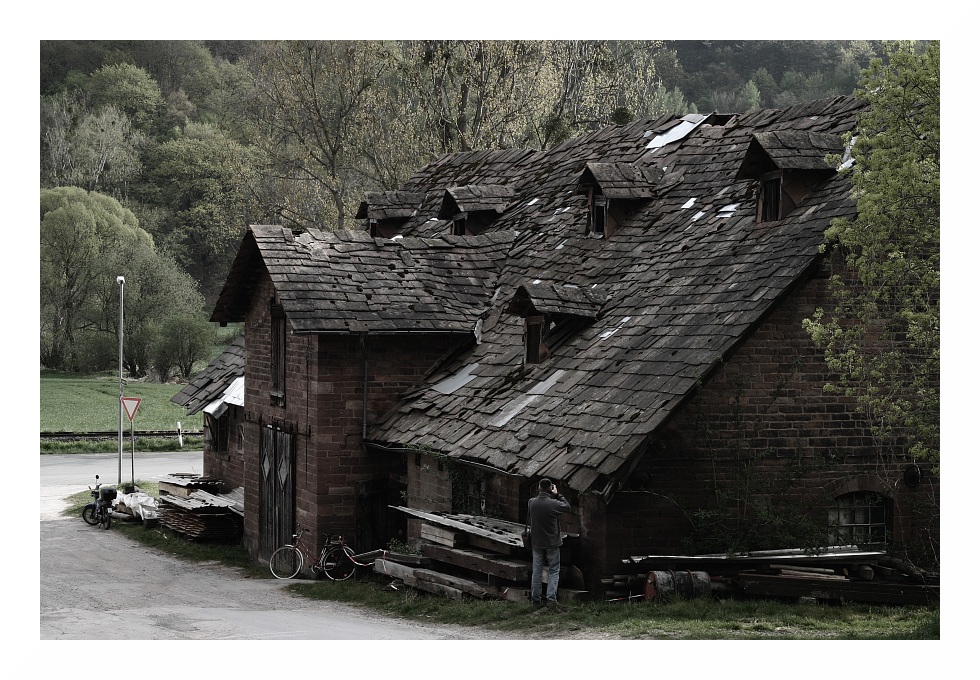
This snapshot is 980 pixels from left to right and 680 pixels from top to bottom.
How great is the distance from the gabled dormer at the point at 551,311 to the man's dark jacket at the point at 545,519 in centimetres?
433

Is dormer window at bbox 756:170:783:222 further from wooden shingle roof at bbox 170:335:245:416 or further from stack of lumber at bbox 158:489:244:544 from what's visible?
wooden shingle roof at bbox 170:335:245:416

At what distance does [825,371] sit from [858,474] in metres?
1.48

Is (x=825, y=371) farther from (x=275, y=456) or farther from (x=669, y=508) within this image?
(x=275, y=456)

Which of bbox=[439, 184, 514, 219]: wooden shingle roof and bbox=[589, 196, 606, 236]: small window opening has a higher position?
bbox=[439, 184, 514, 219]: wooden shingle roof

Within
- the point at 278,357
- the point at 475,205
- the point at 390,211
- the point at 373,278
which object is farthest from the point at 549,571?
the point at 390,211

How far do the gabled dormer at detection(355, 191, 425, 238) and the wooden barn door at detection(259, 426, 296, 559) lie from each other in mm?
6579

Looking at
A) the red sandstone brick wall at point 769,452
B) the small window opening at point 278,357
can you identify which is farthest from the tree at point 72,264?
the red sandstone brick wall at point 769,452

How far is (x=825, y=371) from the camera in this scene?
16547 mm

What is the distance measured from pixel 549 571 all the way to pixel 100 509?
16.9m

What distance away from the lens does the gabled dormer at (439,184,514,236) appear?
25.5 meters

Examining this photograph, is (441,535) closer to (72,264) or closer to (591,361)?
(591,361)

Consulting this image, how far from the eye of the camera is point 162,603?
1978cm

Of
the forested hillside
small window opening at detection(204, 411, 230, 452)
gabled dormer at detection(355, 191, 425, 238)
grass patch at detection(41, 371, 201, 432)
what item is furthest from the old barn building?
grass patch at detection(41, 371, 201, 432)

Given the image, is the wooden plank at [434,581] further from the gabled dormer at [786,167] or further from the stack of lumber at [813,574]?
the gabled dormer at [786,167]
